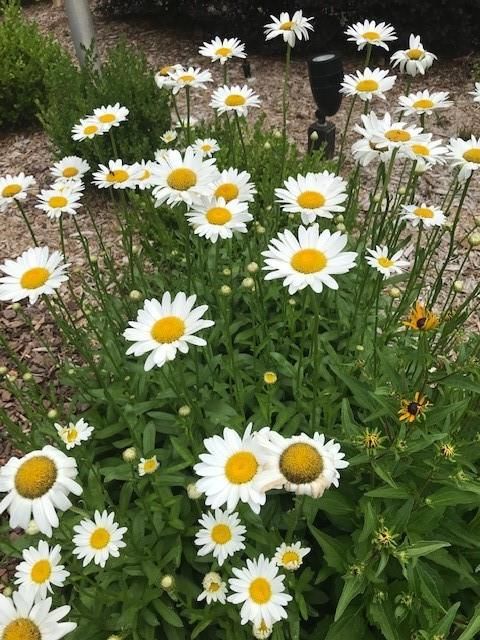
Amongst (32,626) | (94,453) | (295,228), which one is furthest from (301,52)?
(32,626)

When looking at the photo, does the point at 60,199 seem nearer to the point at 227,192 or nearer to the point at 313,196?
the point at 227,192

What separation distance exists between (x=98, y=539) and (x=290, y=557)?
0.64 metres

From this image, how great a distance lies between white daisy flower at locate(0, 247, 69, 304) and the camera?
215cm

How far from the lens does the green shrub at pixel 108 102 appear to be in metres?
4.84

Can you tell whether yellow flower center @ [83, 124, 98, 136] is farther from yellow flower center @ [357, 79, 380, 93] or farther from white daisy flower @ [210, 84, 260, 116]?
yellow flower center @ [357, 79, 380, 93]

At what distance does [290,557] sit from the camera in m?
1.93

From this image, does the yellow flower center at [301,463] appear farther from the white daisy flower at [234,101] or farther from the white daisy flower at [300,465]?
the white daisy flower at [234,101]

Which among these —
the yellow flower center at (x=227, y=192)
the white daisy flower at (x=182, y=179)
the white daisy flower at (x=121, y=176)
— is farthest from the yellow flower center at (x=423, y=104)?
the white daisy flower at (x=121, y=176)

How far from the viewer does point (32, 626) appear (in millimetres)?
1513

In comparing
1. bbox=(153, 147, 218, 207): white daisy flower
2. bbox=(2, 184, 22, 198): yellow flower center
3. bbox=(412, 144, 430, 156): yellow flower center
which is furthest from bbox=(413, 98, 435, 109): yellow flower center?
bbox=(2, 184, 22, 198): yellow flower center

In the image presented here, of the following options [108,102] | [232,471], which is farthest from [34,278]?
[108,102]

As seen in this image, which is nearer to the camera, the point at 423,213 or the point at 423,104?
the point at 423,213

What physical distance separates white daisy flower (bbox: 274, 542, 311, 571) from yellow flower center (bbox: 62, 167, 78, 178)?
6.24 feet

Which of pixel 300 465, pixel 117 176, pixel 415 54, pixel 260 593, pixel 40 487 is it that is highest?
pixel 415 54
